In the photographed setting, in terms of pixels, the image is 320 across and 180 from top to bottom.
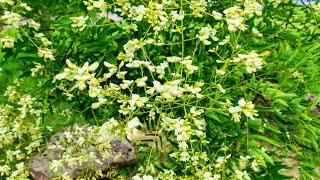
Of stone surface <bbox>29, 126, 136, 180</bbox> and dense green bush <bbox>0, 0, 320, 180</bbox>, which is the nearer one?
dense green bush <bbox>0, 0, 320, 180</bbox>

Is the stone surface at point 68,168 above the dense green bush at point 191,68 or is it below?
below

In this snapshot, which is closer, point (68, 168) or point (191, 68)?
point (191, 68)

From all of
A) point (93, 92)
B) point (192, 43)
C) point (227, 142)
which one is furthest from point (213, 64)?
point (93, 92)

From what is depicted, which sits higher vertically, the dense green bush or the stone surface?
the dense green bush

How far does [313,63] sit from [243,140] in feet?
2.55

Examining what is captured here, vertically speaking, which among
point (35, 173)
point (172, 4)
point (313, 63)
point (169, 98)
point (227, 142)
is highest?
point (172, 4)

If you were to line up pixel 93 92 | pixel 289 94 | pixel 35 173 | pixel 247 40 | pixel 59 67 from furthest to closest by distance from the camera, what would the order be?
pixel 35 173
pixel 247 40
pixel 59 67
pixel 289 94
pixel 93 92

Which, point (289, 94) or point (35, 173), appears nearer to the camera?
point (289, 94)

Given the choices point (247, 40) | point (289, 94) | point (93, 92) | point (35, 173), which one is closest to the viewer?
point (93, 92)

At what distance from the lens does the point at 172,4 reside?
3576mm

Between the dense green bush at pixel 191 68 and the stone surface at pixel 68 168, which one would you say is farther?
the stone surface at pixel 68 168

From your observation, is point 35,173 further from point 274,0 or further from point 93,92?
point 93,92

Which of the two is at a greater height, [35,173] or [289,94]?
[289,94]

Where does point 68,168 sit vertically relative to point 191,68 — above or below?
below
